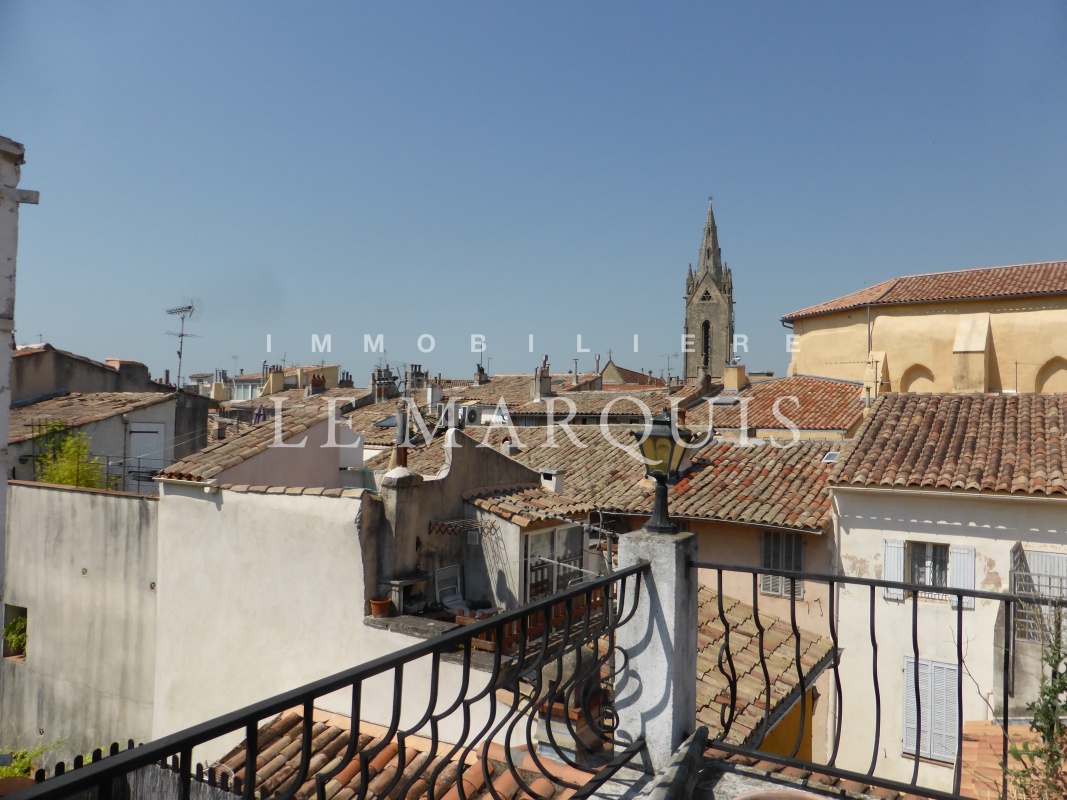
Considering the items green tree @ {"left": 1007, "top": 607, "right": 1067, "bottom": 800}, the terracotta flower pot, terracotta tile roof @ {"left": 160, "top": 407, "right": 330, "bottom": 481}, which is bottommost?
the terracotta flower pot

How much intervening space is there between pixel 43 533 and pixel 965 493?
1514cm

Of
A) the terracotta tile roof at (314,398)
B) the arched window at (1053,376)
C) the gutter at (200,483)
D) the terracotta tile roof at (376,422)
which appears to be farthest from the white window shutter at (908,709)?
the arched window at (1053,376)

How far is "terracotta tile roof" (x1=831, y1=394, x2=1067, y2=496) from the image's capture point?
39.7ft

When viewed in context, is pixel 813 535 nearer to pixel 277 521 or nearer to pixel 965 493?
pixel 965 493

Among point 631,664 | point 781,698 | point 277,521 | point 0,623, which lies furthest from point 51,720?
point 631,664

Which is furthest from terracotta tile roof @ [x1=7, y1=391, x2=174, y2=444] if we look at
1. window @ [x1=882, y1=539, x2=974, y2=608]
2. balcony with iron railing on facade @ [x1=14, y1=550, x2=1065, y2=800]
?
window @ [x1=882, y1=539, x2=974, y2=608]

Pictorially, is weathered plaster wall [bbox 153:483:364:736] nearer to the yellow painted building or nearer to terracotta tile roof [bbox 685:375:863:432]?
terracotta tile roof [bbox 685:375:863:432]

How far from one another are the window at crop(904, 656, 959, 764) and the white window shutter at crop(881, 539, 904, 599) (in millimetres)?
1127

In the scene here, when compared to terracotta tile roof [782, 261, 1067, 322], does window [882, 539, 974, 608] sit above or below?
below

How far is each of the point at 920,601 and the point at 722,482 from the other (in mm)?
4629

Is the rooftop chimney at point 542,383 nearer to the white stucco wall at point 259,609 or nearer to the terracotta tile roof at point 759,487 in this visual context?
the terracotta tile roof at point 759,487

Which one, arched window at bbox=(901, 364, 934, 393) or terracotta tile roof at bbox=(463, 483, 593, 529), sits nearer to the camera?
terracotta tile roof at bbox=(463, 483, 593, 529)

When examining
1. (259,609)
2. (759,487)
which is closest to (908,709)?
(759,487)

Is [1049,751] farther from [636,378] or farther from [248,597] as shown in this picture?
[636,378]
